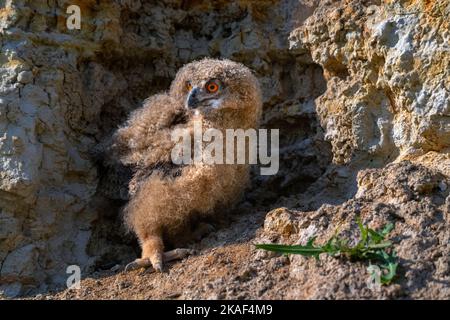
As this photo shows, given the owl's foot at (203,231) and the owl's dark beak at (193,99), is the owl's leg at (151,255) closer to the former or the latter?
the owl's foot at (203,231)

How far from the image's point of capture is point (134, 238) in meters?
4.77

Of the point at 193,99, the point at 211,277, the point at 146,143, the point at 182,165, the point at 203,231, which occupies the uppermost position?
the point at 193,99

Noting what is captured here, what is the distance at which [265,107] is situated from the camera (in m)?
5.42

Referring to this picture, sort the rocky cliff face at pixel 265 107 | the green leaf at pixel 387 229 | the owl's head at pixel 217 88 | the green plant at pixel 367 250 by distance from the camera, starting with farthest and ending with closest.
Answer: the owl's head at pixel 217 88
the rocky cliff face at pixel 265 107
the green leaf at pixel 387 229
the green plant at pixel 367 250

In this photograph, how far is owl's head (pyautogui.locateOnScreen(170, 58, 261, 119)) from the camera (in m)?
4.46

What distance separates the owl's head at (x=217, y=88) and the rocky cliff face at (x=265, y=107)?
710mm

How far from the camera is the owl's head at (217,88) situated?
4465mm

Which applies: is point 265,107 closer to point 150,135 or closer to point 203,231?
point 150,135

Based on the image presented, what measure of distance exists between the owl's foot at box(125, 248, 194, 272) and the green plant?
33.8 inches

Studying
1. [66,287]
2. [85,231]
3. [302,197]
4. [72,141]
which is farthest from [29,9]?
[302,197]

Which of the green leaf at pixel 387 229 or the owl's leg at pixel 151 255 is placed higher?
the green leaf at pixel 387 229

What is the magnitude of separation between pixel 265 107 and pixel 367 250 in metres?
2.25

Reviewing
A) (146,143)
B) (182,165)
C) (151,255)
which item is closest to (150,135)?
(146,143)

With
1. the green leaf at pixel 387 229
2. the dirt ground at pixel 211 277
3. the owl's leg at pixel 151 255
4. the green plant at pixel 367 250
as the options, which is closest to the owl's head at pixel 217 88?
the dirt ground at pixel 211 277
